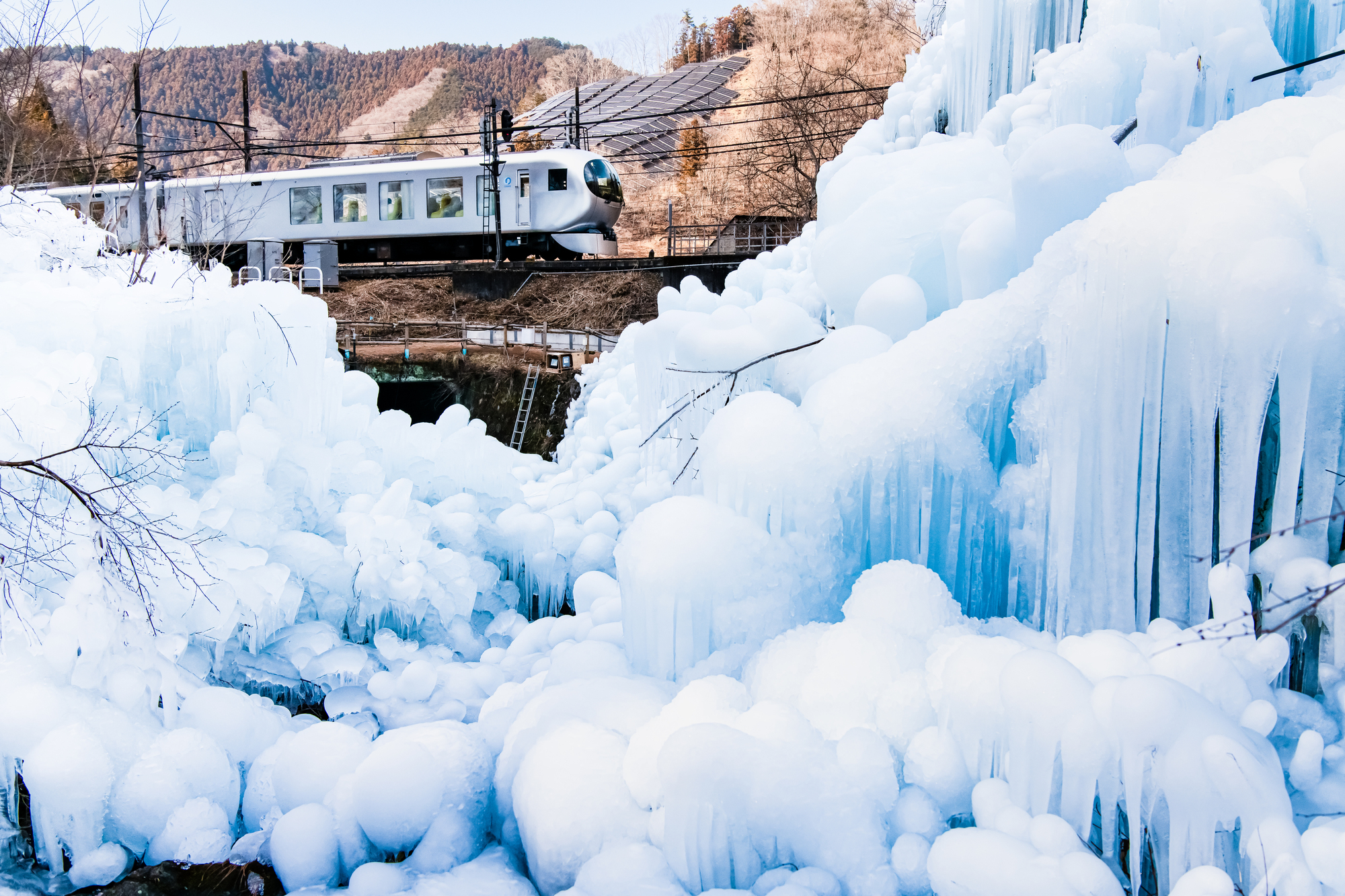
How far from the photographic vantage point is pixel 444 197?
1959cm

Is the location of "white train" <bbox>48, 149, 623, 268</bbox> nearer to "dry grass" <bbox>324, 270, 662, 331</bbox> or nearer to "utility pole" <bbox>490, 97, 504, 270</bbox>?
"utility pole" <bbox>490, 97, 504, 270</bbox>

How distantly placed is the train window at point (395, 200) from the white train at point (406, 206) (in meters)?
0.02

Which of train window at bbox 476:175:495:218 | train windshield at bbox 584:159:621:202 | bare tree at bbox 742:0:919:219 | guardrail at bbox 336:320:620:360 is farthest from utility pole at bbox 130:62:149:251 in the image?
bare tree at bbox 742:0:919:219

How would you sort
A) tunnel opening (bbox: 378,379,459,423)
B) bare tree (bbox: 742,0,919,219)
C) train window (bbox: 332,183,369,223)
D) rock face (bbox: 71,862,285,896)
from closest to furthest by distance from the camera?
rock face (bbox: 71,862,285,896), tunnel opening (bbox: 378,379,459,423), train window (bbox: 332,183,369,223), bare tree (bbox: 742,0,919,219)

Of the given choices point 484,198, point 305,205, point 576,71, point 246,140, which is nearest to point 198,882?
point 484,198

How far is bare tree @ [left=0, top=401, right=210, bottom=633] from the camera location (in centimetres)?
504

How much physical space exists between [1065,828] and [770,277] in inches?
227

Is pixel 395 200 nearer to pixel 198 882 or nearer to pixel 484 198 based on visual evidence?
pixel 484 198

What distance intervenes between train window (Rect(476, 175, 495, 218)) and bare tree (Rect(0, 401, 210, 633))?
44.3 ft

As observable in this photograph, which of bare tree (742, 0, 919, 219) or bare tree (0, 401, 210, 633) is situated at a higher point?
bare tree (742, 0, 919, 219)

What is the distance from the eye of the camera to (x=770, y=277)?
26.4 ft

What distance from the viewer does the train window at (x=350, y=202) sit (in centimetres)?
1980

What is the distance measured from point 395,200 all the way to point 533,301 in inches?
142

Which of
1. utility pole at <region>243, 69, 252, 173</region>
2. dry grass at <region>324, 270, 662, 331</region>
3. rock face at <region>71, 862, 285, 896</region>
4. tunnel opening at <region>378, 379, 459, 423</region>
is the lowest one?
rock face at <region>71, 862, 285, 896</region>
